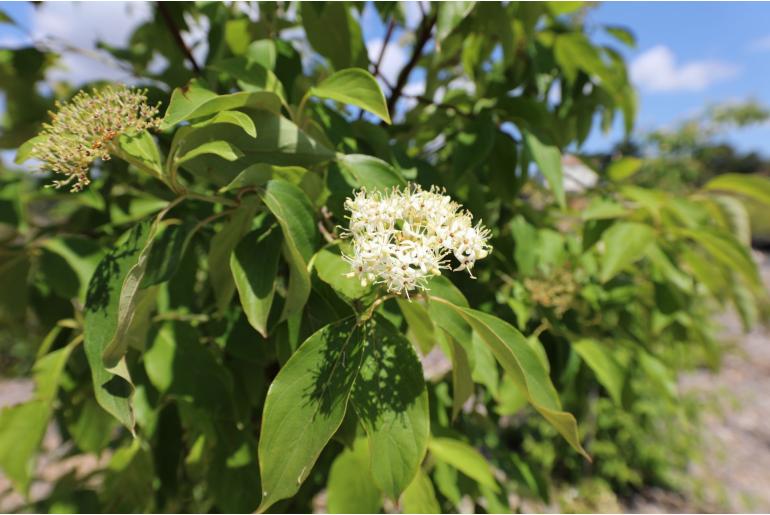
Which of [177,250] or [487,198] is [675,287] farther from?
[177,250]

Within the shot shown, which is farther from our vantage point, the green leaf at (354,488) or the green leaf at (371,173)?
the green leaf at (354,488)

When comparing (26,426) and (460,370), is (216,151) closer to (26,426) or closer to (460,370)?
(460,370)

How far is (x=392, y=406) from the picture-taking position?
1.76ft

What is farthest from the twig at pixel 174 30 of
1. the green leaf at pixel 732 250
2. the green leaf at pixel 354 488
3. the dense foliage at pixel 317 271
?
the green leaf at pixel 732 250

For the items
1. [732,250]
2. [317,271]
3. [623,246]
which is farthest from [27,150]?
[732,250]

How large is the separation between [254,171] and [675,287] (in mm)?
927

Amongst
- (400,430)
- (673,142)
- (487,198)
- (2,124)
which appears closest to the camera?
(400,430)

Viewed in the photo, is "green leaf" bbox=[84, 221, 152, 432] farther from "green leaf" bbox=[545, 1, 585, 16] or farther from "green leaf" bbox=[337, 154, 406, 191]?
"green leaf" bbox=[545, 1, 585, 16]

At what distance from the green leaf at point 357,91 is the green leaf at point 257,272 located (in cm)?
18

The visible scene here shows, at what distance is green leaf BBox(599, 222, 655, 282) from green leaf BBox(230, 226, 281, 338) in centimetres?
59

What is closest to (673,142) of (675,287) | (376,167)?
(675,287)

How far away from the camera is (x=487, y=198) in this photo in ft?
3.46

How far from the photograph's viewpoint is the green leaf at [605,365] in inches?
34.5

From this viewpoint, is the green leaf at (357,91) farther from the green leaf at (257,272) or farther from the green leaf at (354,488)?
the green leaf at (354,488)
